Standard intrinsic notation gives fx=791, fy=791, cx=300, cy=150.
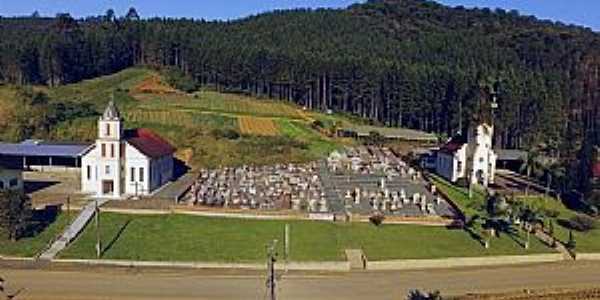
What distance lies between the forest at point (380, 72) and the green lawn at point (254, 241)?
61.1 ft

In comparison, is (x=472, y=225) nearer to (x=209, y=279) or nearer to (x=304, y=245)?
(x=304, y=245)

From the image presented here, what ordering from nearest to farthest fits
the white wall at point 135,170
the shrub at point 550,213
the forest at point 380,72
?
the shrub at point 550,213
the white wall at point 135,170
the forest at point 380,72

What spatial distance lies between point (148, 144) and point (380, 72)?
45.0 m

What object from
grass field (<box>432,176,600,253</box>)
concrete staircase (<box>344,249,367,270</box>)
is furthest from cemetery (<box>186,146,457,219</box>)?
concrete staircase (<box>344,249,367,270</box>)

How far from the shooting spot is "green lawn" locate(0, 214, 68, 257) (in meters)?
41.5

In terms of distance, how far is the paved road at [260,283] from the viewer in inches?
1416

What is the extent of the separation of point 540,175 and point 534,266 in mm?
23066

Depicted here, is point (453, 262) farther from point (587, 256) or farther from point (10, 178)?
point (10, 178)

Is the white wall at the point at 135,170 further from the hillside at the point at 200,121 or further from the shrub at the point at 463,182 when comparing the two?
the shrub at the point at 463,182

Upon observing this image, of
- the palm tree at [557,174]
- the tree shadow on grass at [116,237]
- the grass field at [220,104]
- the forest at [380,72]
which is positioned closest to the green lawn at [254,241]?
the tree shadow on grass at [116,237]

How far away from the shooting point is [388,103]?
9588cm

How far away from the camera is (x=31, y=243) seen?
42844mm

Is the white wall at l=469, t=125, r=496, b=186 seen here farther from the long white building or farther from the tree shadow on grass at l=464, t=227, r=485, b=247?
the long white building

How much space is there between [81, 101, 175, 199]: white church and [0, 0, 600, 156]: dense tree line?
29031 millimetres
